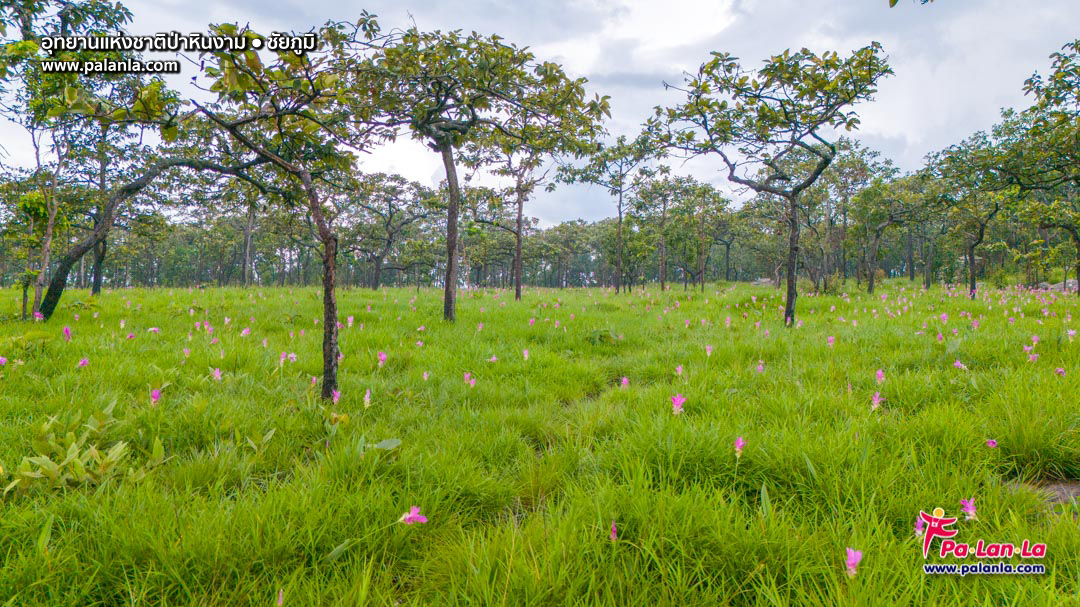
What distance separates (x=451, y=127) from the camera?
6793 millimetres

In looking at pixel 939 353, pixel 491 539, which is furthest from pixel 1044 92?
pixel 491 539

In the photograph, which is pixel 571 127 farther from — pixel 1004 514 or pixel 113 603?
pixel 113 603

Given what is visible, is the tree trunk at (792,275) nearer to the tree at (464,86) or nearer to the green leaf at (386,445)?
the tree at (464,86)

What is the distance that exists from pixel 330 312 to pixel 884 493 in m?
3.91

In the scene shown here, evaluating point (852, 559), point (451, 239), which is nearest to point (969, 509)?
point (852, 559)

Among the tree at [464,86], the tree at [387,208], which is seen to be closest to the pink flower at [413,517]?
the tree at [464,86]

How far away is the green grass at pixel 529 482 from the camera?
5.30 feet

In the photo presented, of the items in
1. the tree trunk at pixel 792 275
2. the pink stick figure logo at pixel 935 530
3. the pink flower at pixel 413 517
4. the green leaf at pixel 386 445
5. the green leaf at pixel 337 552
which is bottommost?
the green leaf at pixel 337 552

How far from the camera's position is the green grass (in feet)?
5.30

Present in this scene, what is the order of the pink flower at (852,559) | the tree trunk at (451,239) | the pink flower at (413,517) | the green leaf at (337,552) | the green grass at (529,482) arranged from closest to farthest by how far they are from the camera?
the pink flower at (852,559) → the green grass at (529,482) → the green leaf at (337,552) → the pink flower at (413,517) → the tree trunk at (451,239)

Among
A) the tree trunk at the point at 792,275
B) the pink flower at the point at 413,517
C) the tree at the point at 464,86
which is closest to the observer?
the pink flower at the point at 413,517

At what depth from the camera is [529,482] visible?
8.26 ft

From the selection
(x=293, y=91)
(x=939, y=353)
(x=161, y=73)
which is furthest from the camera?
(x=939, y=353)

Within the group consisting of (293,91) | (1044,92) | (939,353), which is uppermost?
(1044,92)
